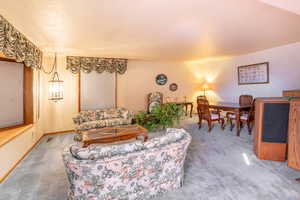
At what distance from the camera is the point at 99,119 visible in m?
4.25

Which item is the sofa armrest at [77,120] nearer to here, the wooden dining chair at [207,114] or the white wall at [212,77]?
the white wall at [212,77]

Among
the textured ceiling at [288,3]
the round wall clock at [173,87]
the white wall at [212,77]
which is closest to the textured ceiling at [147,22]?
the textured ceiling at [288,3]

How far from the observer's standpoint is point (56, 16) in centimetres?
209

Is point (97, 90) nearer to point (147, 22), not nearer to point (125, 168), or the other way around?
point (147, 22)

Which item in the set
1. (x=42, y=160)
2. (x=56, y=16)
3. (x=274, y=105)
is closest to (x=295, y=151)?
(x=274, y=105)

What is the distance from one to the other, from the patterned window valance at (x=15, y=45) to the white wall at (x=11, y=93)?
45 centimetres

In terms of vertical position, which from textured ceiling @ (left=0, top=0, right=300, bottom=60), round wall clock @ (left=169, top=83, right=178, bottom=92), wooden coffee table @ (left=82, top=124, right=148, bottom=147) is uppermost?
textured ceiling @ (left=0, top=0, right=300, bottom=60)

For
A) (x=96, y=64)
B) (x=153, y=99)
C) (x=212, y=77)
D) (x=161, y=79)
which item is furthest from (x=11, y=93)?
(x=212, y=77)

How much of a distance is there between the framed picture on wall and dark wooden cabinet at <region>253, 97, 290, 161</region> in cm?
247

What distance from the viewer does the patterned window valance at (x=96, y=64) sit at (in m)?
4.52

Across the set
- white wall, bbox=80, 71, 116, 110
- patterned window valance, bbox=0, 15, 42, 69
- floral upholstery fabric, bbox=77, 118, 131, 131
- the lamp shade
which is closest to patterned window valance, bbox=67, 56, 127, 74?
white wall, bbox=80, 71, 116, 110

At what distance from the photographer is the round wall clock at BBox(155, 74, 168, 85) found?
605 centimetres

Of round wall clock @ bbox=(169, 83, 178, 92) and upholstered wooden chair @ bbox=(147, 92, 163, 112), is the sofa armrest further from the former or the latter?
round wall clock @ bbox=(169, 83, 178, 92)

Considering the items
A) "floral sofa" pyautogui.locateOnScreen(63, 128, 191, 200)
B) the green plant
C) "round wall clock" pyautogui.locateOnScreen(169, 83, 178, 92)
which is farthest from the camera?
"round wall clock" pyautogui.locateOnScreen(169, 83, 178, 92)
